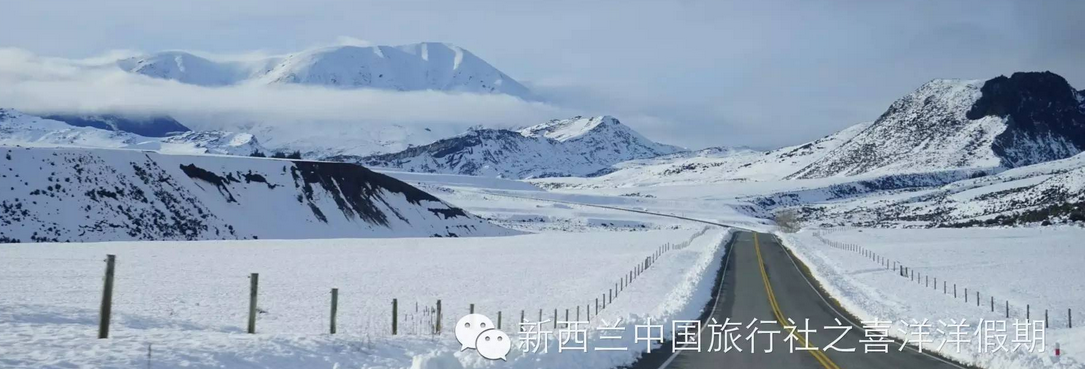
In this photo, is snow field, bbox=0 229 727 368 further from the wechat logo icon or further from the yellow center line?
the yellow center line

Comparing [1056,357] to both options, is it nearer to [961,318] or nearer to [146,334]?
[961,318]

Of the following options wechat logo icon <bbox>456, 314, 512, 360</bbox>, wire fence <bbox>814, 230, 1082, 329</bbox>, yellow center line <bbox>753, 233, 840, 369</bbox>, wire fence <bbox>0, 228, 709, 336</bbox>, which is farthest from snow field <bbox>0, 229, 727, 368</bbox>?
wire fence <bbox>814, 230, 1082, 329</bbox>

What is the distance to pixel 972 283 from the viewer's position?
47375 millimetres

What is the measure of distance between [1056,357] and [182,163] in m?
98.1

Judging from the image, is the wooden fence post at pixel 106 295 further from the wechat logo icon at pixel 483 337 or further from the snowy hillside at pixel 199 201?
the snowy hillside at pixel 199 201

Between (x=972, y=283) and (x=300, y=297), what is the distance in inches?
1432

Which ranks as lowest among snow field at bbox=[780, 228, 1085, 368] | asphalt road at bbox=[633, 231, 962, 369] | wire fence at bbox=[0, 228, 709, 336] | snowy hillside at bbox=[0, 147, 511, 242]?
wire fence at bbox=[0, 228, 709, 336]

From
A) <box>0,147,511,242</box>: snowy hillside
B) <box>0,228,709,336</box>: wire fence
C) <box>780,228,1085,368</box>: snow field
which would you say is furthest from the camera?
<box>0,147,511,242</box>: snowy hillside

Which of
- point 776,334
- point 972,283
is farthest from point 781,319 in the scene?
point 972,283

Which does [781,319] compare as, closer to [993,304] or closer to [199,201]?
[993,304]

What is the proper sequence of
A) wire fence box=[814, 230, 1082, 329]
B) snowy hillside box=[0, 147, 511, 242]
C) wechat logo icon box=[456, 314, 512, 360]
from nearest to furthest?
wechat logo icon box=[456, 314, 512, 360] < wire fence box=[814, 230, 1082, 329] < snowy hillside box=[0, 147, 511, 242]

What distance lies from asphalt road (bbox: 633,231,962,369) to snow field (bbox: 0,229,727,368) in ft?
4.15

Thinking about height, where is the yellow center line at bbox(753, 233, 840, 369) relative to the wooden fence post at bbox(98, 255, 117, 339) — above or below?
below

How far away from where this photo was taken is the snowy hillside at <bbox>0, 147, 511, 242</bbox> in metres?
79.0
